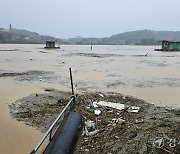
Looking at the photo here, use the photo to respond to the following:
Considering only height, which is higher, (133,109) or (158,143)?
(158,143)

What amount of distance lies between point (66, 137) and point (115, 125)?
1.64 meters

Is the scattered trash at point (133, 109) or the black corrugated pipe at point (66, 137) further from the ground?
the black corrugated pipe at point (66, 137)

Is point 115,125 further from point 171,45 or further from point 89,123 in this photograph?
point 171,45

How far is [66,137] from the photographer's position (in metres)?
5.20

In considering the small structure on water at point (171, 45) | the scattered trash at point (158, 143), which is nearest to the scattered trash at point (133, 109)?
the scattered trash at point (158, 143)

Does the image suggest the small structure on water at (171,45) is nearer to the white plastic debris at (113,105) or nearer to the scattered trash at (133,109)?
the white plastic debris at (113,105)

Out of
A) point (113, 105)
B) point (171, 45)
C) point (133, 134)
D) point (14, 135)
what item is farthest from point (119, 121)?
point (171, 45)

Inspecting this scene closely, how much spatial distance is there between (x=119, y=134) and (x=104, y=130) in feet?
1.91

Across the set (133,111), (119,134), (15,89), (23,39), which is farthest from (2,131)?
(23,39)

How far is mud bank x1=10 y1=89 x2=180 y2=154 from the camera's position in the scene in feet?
15.8

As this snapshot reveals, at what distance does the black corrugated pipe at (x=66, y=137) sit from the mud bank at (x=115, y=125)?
27 cm

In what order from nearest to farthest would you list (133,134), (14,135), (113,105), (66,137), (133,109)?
(66,137)
(133,134)
(14,135)
(133,109)
(113,105)

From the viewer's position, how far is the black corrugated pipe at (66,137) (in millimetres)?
4685

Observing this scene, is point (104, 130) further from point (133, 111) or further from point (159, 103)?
point (159, 103)
